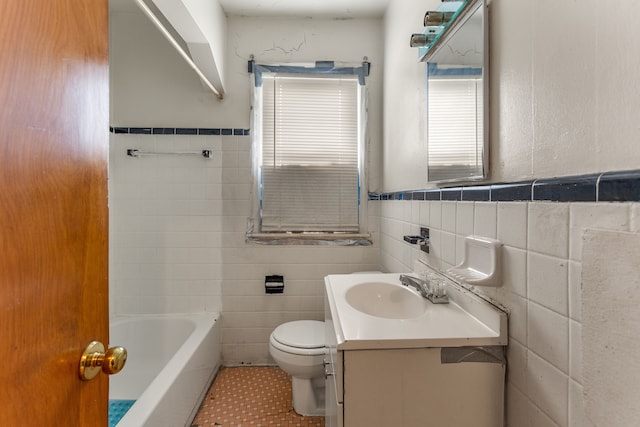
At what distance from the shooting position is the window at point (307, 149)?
2.17m

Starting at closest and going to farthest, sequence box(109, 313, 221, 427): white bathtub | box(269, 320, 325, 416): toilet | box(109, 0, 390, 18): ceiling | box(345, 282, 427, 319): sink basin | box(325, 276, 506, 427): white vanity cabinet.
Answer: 1. box(325, 276, 506, 427): white vanity cabinet
2. box(345, 282, 427, 319): sink basin
3. box(109, 313, 221, 427): white bathtub
4. box(269, 320, 325, 416): toilet
5. box(109, 0, 390, 18): ceiling

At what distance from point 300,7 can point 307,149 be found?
37.4 inches

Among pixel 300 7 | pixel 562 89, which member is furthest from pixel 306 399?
pixel 300 7

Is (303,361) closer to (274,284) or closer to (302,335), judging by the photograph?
(302,335)

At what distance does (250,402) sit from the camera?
180 cm

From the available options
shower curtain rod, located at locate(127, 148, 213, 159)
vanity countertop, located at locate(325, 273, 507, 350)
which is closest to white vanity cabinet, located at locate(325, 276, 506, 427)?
vanity countertop, located at locate(325, 273, 507, 350)

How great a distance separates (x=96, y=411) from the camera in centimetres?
59

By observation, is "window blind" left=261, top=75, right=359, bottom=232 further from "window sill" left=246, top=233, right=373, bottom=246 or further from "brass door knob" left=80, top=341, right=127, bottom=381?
"brass door knob" left=80, top=341, right=127, bottom=381

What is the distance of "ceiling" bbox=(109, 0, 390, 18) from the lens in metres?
2.00

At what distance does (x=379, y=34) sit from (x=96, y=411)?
2497mm

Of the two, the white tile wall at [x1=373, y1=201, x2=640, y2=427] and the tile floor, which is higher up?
the white tile wall at [x1=373, y1=201, x2=640, y2=427]

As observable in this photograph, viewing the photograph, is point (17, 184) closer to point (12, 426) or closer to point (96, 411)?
point (12, 426)

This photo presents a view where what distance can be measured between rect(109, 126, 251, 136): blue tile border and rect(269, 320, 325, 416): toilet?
1382mm

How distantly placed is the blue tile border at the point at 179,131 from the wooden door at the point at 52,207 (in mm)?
1562
